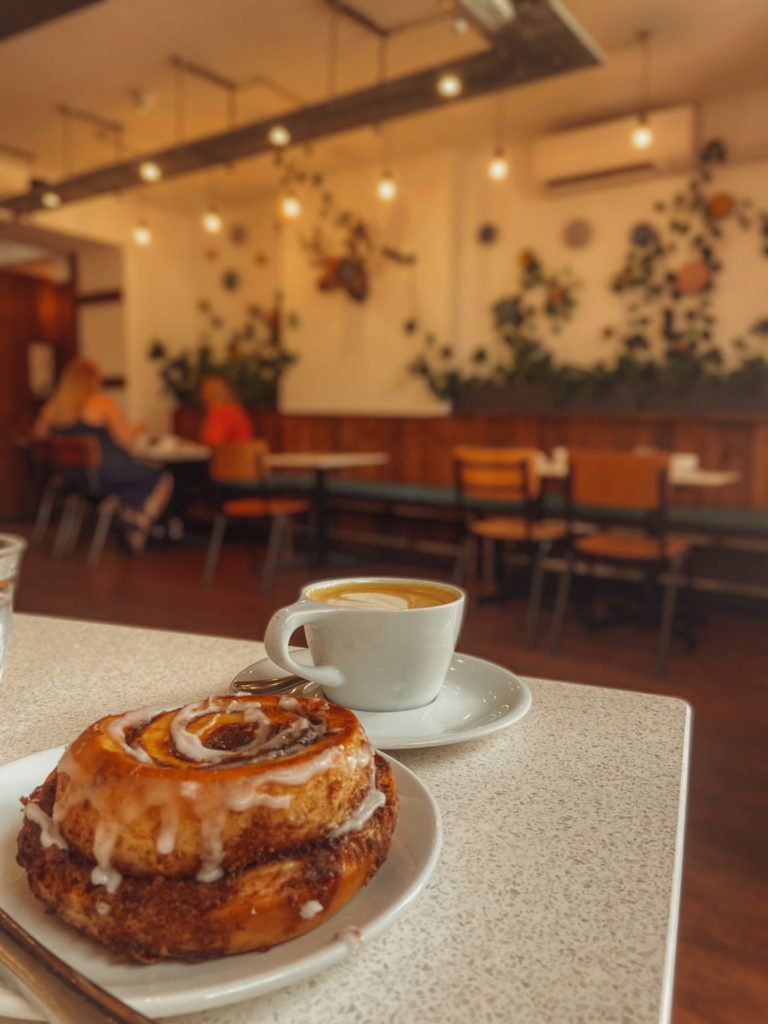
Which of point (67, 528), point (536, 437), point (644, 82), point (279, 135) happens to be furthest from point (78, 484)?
point (644, 82)

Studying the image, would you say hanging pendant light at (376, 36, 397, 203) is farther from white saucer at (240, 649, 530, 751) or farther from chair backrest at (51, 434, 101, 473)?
white saucer at (240, 649, 530, 751)

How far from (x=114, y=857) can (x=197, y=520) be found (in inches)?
296

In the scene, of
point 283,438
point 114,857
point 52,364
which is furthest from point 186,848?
point 52,364

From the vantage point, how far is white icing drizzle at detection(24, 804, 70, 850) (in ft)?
1.14

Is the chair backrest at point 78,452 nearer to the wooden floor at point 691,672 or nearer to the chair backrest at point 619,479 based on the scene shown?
the wooden floor at point 691,672

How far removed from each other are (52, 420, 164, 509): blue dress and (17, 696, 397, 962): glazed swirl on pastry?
5921 mm

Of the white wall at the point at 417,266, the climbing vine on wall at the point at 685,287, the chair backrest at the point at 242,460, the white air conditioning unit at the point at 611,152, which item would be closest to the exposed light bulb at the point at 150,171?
the white wall at the point at 417,266

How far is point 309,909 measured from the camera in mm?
329

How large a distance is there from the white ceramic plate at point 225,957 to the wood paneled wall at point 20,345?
904 cm

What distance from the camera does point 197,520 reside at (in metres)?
7.65

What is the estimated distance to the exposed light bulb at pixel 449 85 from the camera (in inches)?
168

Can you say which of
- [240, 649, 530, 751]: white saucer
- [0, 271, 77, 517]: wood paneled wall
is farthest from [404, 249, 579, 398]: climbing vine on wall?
[240, 649, 530, 751]: white saucer

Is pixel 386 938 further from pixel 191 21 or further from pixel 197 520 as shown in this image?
pixel 197 520

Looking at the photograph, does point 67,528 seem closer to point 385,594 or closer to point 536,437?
point 536,437
